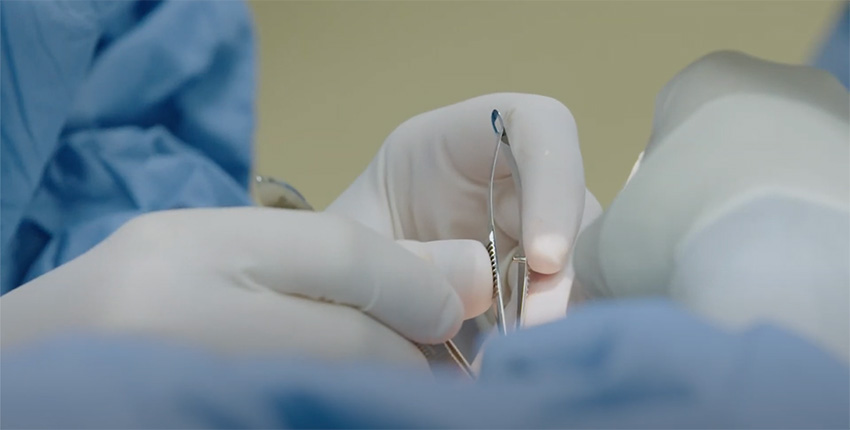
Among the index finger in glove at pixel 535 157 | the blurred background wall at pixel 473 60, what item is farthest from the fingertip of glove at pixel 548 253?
the blurred background wall at pixel 473 60

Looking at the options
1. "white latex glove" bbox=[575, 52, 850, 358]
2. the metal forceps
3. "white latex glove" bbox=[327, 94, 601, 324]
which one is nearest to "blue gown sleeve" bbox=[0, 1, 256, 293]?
"white latex glove" bbox=[327, 94, 601, 324]

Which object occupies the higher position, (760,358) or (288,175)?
(760,358)

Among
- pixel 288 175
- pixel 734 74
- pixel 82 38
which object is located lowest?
pixel 288 175

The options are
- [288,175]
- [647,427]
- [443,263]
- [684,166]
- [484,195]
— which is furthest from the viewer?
[288,175]

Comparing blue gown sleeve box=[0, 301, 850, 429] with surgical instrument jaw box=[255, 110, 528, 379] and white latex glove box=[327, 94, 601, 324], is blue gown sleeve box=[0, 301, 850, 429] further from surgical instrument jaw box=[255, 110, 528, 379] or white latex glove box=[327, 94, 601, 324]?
white latex glove box=[327, 94, 601, 324]

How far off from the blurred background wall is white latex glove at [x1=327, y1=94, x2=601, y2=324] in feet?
1.51

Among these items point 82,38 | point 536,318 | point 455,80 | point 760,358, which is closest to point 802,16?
point 455,80

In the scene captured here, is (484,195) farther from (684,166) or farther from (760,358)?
(760,358)

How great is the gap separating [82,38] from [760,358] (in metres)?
0.64

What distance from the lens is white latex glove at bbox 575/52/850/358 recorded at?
23 centimetres

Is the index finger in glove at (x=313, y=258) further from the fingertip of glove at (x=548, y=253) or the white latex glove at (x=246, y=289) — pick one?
the fingertip of glove at (x=548, y=253)

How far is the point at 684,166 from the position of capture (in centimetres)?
30

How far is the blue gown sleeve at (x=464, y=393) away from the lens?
0.55ft

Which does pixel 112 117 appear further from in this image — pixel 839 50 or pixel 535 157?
pixel 839 50
